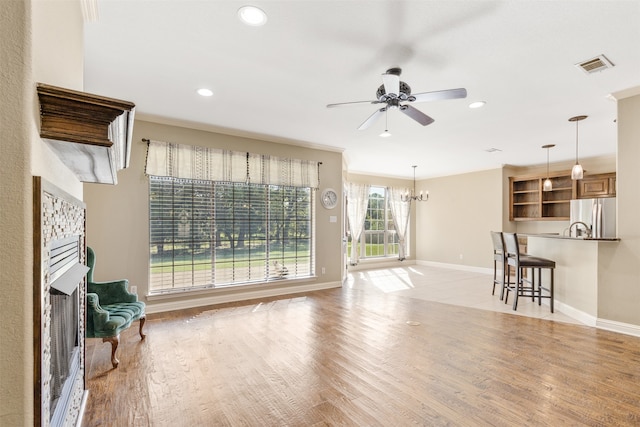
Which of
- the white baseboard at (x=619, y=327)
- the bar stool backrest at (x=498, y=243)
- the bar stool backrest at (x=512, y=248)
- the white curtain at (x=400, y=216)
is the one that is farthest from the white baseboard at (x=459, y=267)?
the white baseboard at (x=619, y=327)

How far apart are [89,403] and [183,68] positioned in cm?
275

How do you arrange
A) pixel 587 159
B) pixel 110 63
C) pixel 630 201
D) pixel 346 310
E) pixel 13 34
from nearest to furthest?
pixel 13 34 → pixel 110 63 → pixel 630 201 → pixel 346 310 → pixel 587 159

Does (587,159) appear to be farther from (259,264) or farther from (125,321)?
(125,321)

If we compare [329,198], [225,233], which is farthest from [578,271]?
[225,233]

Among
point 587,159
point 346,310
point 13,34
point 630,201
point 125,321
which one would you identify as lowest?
point 346,310

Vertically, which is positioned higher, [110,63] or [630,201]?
[110,63]

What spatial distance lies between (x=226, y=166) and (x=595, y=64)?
14.3 feet

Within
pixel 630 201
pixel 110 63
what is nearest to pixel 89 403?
pixel 110 63

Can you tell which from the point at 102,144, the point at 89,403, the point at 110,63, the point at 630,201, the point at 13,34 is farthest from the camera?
the point at 630,201

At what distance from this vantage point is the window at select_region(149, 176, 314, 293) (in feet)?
13.9

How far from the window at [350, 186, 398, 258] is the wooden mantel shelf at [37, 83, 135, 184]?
23.8 ft

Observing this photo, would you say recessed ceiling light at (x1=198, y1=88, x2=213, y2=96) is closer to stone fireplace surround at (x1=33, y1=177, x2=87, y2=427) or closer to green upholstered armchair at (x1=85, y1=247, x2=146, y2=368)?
green upholstered armchair at (x1=85, y1=247, x2=146, y2=368)

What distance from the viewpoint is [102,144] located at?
45.7 inches

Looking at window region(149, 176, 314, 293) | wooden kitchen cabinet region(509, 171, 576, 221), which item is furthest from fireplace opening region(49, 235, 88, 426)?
wooden kitchen cabinet region(509, 171, 576, 221)
